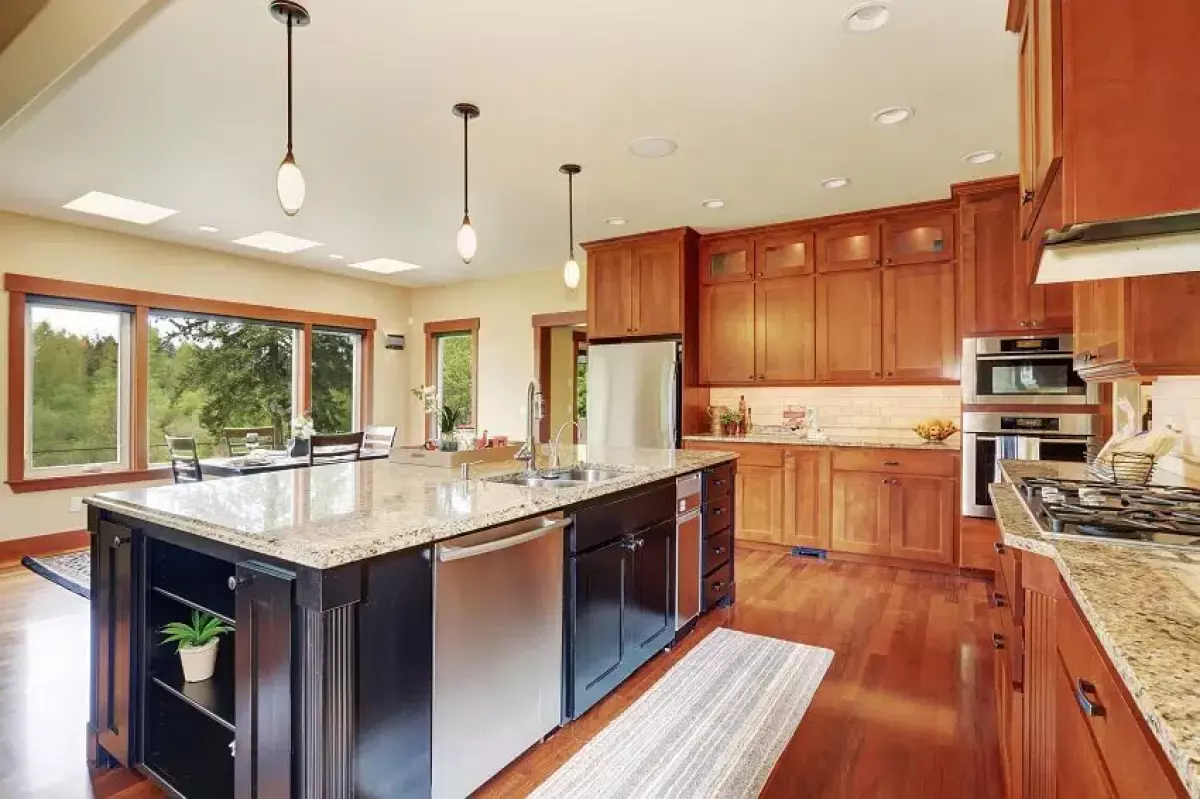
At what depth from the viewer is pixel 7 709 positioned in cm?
231

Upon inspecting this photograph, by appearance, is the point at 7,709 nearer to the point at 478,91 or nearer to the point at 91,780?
the point at 91,780

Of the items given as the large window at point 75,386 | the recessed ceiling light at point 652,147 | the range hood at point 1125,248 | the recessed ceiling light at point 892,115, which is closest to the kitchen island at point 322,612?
the range hood at point 1125,248

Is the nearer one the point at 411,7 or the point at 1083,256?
the point at 1083,256

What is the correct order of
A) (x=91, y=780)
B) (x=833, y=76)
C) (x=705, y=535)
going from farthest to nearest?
(x=705, y=535)
(x=833, y=76)
(x=91, y=780)

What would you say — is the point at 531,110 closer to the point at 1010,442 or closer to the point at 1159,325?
the point at 1159,325

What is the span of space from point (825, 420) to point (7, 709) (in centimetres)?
506

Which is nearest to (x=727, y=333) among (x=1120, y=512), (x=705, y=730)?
(x=705, y=730)

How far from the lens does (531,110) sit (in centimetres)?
290

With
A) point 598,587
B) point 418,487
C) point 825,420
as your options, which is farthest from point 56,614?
point 825,420

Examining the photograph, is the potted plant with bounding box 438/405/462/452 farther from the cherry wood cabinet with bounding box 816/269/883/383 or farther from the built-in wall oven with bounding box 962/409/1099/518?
the built-in wall oven with bounding box 962/409/1099/518

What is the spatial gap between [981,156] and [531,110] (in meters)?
2.56

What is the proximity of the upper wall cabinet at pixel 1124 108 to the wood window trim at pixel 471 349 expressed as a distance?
6.20 m

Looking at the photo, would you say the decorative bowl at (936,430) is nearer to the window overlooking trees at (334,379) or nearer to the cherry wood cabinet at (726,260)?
the cherry wood cabinet at (726,260)

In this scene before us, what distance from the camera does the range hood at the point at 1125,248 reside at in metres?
1.13
